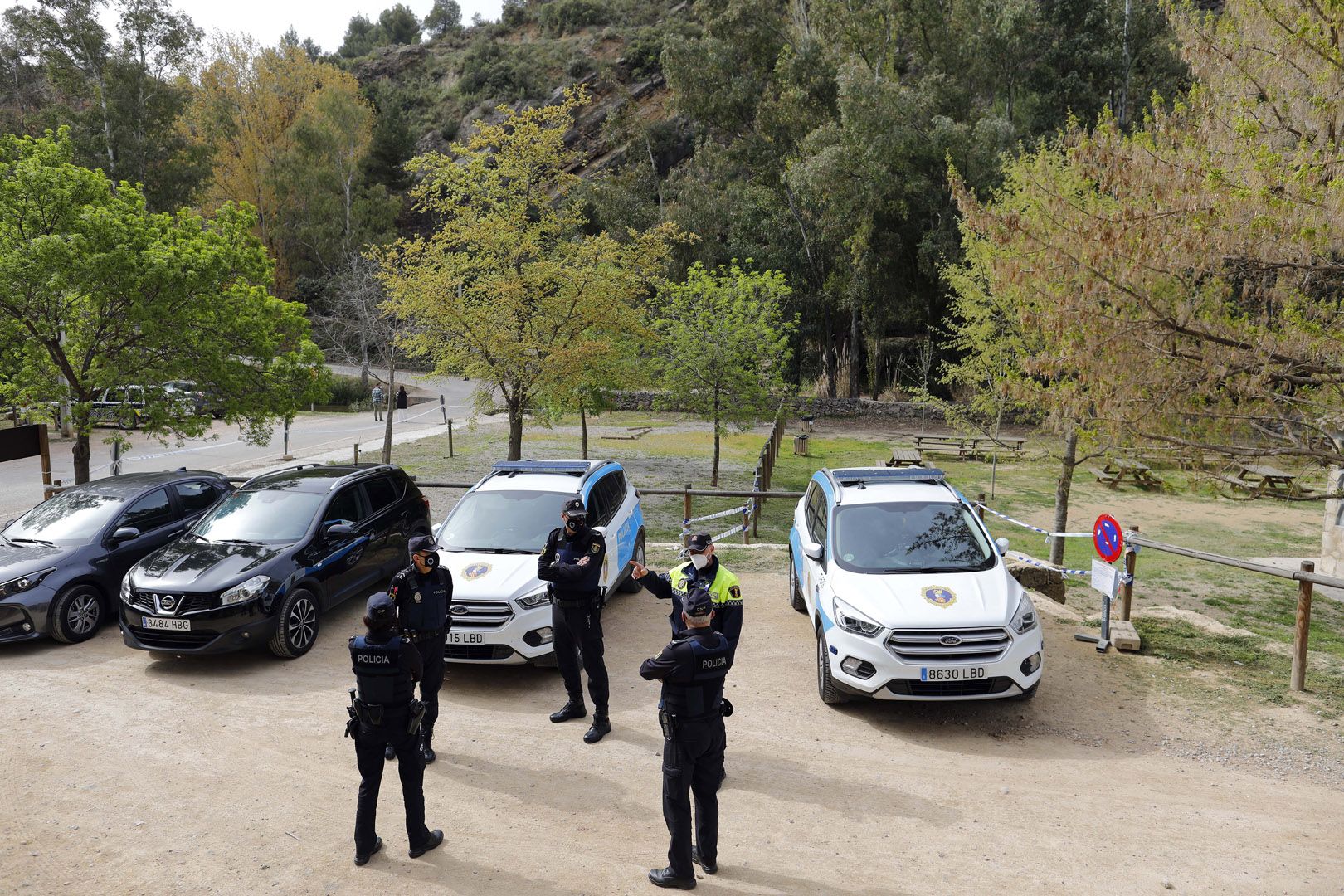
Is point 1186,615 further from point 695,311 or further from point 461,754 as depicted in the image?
point 695,311

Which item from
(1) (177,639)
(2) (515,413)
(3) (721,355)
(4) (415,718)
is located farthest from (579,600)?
(3) (721,355)

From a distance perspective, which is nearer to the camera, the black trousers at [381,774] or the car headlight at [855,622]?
the black trousers at [381,774]

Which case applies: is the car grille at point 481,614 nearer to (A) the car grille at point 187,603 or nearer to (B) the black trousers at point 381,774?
(A) the car grille at point 187,603

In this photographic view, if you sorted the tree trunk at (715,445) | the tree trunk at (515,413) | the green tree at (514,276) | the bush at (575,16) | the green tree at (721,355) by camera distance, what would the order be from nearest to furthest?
the green tree at (514,276)
the tree trunk at (515,413)
the tree trunk at (715,445)
the green tree at (721,355)
the bush at (575,16)

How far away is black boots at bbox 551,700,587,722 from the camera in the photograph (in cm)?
690

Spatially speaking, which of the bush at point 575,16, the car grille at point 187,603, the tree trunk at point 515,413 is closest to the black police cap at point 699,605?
the car grille at point 187,603

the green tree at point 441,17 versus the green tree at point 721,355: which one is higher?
the green tree at point 441,17

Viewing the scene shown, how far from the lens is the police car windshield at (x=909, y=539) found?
303 inches

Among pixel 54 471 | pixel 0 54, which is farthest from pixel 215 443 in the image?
pixel 0 54

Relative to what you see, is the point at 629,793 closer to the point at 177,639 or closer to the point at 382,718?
the point at 382,718

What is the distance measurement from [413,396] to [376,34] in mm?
79926

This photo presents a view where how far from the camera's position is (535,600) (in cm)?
766

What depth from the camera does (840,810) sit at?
5.56m

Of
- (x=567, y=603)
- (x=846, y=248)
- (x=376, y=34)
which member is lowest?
(x=567, y=603)
